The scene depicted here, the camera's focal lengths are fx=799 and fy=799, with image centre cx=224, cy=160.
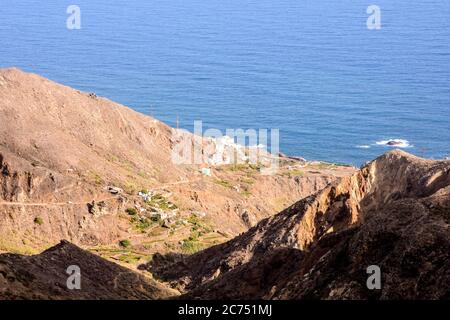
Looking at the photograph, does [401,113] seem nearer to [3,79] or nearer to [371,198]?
[3,79]

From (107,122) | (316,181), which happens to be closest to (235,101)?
(316,181)

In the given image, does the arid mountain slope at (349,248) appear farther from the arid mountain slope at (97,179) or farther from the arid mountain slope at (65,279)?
the arid mountain slope at (97,179)

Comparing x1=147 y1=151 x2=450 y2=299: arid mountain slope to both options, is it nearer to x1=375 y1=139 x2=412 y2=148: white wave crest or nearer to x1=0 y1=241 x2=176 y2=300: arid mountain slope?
x1=0 y1=241 x2=176 y2=300: arid mountain slope

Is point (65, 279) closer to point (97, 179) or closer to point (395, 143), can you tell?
point (97, 179)

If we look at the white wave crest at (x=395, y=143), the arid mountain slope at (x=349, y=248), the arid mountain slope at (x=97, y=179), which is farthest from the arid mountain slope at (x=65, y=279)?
the white wave crest at (x=395, y=143)

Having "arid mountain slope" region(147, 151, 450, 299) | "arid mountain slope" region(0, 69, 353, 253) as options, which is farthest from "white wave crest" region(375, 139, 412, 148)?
"arid mountain slope" region(147, 151, 450, 299)
